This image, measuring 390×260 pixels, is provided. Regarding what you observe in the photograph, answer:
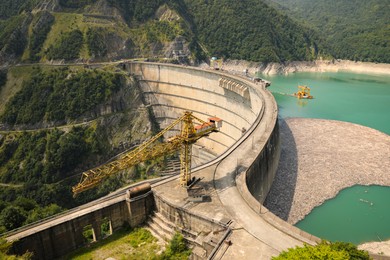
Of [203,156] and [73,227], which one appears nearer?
[73,227]

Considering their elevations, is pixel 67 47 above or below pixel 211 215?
above

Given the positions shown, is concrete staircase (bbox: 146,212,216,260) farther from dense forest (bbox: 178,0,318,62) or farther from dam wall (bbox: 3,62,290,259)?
dense forest (bbox: 178,0,318,62)

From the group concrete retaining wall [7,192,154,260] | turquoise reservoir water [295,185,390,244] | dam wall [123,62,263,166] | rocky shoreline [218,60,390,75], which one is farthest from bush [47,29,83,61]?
turquoise reservoir water [295,185,390,244]

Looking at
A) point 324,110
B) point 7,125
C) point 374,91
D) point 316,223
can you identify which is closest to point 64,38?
point 7,125

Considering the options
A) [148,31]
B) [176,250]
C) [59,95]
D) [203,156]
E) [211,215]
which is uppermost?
[148,31]

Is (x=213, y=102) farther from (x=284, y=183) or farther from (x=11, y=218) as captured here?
(x=11, y=218)

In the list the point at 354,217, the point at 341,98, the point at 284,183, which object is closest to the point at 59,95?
the point at 284,183
